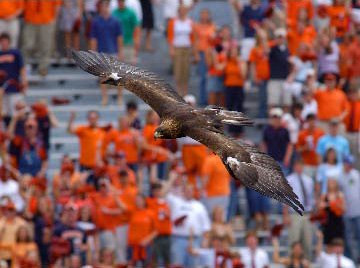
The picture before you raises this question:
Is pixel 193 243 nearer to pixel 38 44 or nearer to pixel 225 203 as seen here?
pixel 225 203

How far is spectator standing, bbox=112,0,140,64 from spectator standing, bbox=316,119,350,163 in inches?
173

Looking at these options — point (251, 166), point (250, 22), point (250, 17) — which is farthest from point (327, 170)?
Answer: point (251, 166)

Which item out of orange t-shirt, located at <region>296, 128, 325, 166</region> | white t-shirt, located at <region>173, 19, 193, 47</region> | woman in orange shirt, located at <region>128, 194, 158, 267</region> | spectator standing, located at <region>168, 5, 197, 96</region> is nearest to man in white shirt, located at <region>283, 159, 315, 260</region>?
orange t-shirt, located at <region>296, 128, 325, 166</region>

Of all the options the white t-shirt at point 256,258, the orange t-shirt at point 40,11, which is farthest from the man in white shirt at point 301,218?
the orange t-shirt at point 40,11

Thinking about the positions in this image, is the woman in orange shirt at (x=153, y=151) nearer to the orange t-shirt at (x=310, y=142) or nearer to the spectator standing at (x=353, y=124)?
the orange t-shirt at (x=310, y=142)

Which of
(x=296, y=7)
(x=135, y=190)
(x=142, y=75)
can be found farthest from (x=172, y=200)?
(x=296, y=7)

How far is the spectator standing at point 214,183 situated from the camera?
1099 inches

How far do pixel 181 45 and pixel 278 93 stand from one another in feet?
6.46

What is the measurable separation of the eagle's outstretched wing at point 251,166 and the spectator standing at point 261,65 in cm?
1033

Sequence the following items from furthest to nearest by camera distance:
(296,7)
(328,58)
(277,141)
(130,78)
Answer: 1. (296,7)
2. (328,58)
3. (277,141)
4. (130,78)

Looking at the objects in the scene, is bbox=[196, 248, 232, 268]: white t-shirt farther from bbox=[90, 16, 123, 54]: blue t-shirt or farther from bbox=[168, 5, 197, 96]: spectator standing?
bbox=[90, 16, 123, 54]: blue t-shirt

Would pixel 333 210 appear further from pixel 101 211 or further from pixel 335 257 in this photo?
pixel 101 211

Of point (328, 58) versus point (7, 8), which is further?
point (328, 58)

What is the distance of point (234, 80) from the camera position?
30.7 m
